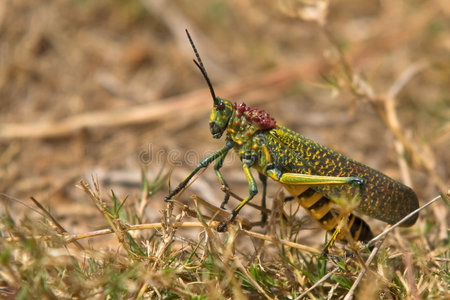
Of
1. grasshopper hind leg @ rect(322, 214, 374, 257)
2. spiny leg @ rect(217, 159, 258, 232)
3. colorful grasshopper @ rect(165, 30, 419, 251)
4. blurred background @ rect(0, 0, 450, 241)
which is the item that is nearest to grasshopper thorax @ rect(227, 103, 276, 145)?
colorful grasshopper @ rect(165, 30, 419, 251)

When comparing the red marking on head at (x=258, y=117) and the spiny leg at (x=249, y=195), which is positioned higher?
the red marking on head at (x=258, y=117)

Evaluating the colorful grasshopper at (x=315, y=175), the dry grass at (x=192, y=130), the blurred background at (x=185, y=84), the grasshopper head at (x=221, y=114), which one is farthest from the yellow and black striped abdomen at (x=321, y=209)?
the blurred background at (x=185, y=84)

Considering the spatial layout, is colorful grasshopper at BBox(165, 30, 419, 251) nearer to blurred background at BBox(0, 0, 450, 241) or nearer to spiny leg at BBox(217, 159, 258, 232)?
spiny leg at BBox(217, 159, 258, 232)

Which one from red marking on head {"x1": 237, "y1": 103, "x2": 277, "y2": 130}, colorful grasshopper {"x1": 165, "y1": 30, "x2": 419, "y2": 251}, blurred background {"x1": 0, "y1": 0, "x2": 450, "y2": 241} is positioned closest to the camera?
colorful grasshopper {"x1": 165, "y1": 30, "x2": 419, "y2": 251}

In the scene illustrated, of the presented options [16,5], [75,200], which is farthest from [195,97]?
[16,5]

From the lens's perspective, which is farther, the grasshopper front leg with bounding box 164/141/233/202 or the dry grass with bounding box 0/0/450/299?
the grasshopper front leg with bounding box 164/141/233/202

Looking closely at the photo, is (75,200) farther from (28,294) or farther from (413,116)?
(413,116)

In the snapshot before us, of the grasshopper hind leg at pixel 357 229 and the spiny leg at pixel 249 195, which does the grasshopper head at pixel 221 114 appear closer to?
the spiny leg at pixel 249 195

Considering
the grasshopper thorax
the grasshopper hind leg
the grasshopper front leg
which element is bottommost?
the grasshopper hind leg
